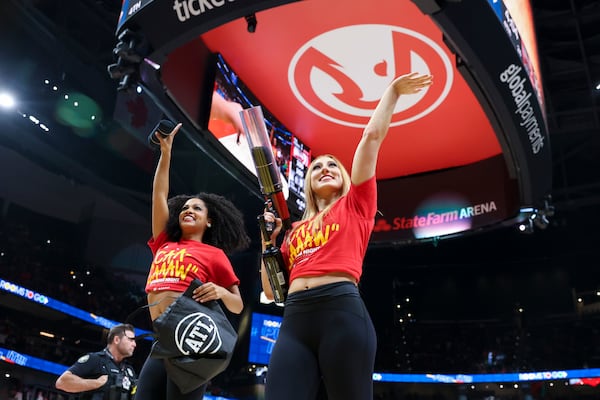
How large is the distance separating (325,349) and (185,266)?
92 centimetres

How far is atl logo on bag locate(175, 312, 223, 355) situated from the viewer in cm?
223

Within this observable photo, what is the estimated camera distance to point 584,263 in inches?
613

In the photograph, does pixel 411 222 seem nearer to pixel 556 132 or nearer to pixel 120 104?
pixel 120 104

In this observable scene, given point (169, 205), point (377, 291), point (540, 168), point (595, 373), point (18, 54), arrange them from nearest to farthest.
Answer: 1. point (169, 205)
2. point (540, 168)
3. point (18, 54)
4. point (595, 373)
5. point (377, 291)

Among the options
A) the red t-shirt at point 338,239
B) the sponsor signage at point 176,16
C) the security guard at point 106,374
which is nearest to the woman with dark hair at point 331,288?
the red t-shirt at point 338,239

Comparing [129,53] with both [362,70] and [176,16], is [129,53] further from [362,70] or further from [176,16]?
[362,70]

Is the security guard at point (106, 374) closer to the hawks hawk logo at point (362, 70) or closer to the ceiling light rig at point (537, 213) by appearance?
the hawks hawk logo at point (362, 70)

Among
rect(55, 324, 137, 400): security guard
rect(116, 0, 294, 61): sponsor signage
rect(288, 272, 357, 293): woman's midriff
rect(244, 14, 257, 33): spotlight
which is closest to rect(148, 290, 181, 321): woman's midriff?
rect(288, 272, 357, 293): woman's midriff

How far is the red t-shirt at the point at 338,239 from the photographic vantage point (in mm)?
2078

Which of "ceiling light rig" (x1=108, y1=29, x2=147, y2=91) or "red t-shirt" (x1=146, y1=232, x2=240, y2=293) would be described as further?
"ceiling light rig" (x1=108, y1=29, x2=147, y2=91)

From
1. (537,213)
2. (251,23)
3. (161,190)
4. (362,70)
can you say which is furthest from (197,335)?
(537,213)

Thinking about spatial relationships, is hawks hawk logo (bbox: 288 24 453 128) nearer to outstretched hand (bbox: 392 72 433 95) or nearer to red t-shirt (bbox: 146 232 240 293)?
outstretched hand (bbox: 392 72 433 95)

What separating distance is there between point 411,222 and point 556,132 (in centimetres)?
579

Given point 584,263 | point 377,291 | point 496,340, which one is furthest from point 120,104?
point 584,263
